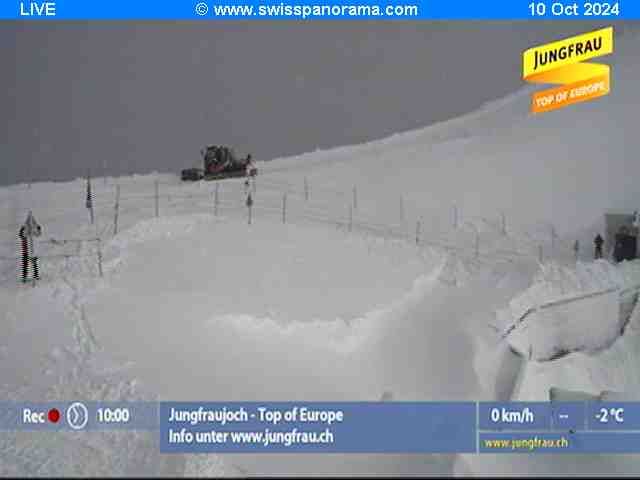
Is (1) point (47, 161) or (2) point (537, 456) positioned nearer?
(2) point (537, 456)

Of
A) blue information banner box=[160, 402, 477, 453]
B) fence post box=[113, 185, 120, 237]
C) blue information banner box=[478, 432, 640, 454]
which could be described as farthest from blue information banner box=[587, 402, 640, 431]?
fence post box=[113, 185, 120, 237]

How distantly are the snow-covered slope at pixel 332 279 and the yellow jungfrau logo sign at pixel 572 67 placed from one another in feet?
3.91

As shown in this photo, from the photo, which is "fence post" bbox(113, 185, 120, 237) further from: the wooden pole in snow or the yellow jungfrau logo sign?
the yellow jungfrau logo sign

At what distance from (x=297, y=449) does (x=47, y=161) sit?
14.3 feet

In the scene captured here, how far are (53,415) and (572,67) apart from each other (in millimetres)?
3544

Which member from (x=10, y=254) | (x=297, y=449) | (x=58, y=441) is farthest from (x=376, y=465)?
(x=10, y=254)

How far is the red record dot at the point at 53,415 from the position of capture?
7.79ft

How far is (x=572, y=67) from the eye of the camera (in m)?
3.91

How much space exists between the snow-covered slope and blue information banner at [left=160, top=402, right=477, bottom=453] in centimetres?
7

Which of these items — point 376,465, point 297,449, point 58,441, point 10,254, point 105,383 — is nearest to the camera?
point 376,465

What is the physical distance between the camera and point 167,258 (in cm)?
368

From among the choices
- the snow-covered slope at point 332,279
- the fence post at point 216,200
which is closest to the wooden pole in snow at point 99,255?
the snow-covered slope at point 332,279

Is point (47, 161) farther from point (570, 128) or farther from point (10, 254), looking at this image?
point (570, 128)

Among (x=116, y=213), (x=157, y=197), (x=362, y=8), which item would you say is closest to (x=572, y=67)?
(x=362, y=8)
